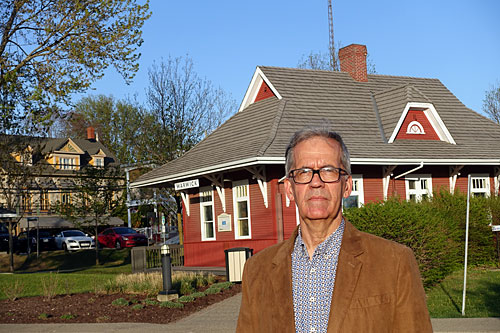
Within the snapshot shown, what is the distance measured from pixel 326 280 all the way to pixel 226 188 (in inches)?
860

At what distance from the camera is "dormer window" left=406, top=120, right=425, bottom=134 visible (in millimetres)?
26000

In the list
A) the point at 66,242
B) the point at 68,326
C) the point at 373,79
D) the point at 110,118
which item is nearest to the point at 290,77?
the point at 373,79

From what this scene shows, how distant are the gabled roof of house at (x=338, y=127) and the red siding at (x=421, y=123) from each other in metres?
0.34

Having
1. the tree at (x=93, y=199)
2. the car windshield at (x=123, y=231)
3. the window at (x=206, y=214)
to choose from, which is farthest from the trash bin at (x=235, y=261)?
the car windshield at (x=123, y=231)

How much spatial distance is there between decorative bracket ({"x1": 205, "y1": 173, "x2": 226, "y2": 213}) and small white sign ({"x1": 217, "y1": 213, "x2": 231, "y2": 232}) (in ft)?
0.91

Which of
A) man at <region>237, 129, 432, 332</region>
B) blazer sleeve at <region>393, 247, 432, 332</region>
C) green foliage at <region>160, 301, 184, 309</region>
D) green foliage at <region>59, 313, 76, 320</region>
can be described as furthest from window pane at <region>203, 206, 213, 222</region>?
blazer sleeve at <region>393, 247, 432, 332</region>

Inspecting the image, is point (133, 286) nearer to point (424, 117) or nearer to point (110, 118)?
point (424, 117)

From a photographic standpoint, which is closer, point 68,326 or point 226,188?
point 68,326

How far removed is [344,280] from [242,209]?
2136cm

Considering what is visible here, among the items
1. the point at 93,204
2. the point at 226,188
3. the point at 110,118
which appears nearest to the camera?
the point at 226,188

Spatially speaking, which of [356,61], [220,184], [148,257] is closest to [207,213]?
[220,184]

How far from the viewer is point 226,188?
2502cm

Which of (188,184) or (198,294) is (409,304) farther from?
(188,184)

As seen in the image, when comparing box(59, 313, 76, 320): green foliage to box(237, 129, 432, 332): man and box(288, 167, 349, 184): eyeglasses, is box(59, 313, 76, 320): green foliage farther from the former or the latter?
box(288, 167, 349, 184): eyeglasses
